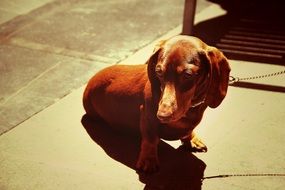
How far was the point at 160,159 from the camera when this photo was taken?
3463mm

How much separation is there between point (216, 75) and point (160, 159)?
0.98m

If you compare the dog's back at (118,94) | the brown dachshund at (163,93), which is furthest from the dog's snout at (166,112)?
the dog's back at (118,94)

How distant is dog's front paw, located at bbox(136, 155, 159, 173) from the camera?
3.28m

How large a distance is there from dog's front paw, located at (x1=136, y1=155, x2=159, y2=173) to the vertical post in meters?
2.74

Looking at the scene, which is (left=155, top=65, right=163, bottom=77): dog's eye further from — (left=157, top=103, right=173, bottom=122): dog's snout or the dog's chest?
the dog's chest

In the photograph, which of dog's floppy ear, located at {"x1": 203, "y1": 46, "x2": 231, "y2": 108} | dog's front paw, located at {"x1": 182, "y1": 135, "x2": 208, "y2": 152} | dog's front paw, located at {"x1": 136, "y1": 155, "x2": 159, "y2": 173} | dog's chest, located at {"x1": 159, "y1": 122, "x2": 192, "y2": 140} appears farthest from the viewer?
dog's front paw, located at {"x1": 182, "y1": 135, "x2": 208, "y2": 152}

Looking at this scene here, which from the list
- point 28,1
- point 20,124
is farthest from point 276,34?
point 28,1

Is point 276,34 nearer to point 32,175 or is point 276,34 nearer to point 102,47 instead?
point 102,47

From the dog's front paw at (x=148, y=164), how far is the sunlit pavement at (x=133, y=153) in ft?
0.19

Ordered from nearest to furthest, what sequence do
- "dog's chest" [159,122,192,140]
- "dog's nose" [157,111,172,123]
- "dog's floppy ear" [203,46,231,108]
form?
"dog's nose" [157,111,172,123] < "dog's floppy ear" [203,46,231,108] < "dog's chest" [159,122,192,140]

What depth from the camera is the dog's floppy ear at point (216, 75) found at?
2.85 meters

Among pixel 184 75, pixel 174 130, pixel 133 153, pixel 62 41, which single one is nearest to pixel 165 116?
pixel 184 75

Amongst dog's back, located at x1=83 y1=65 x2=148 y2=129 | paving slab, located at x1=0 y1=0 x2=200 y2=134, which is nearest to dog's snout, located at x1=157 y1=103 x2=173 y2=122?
dog's back, located at x1=83 y1=65 x2=148 y2=129

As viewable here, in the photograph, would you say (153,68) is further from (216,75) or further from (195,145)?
(195,145)
